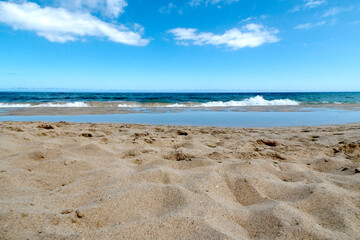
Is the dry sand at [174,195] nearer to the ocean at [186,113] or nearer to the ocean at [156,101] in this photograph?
the ocean at [186,113]

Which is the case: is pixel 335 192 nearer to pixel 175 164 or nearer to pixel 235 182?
pixel 235 182

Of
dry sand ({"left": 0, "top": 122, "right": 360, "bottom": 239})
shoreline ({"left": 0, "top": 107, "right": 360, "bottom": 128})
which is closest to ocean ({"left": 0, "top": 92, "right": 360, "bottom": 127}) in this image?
shoreline ({"left": 0, "top": 107, "right": 360, "bottom": 128})

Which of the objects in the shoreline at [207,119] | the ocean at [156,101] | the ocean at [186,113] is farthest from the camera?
the ocean at [156,101]

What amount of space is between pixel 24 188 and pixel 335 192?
2754mm

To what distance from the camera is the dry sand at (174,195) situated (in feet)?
4.55

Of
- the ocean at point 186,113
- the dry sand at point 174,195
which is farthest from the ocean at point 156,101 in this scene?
the dry sand at point 174,195

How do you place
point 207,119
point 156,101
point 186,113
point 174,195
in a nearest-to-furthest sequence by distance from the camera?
point 174,195 → point 207,119 → point 186,113 → point 156,101

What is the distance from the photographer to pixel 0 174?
2.11 m

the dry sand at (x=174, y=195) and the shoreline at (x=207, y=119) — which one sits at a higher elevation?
the dry sand at (x=174, y=195)

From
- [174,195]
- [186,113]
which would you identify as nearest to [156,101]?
[186,113]

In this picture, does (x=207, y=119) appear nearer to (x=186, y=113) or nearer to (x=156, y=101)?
(x=186, y=113)

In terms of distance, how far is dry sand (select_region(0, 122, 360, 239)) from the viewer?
139cm

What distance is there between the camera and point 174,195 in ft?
6.00

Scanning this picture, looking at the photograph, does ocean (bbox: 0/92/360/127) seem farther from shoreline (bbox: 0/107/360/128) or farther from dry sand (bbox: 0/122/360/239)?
dry sand (bbox: 0/122/360/239)
